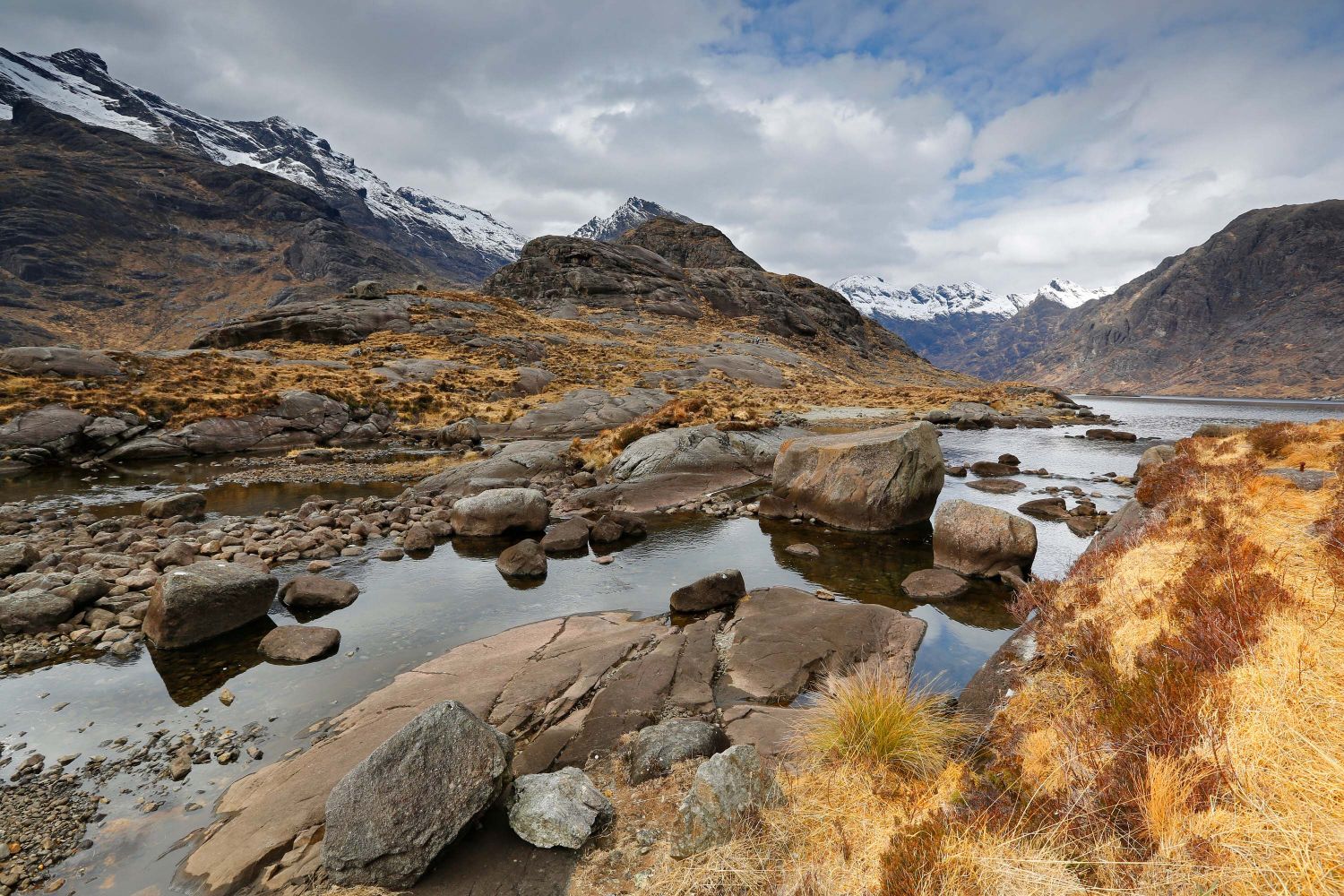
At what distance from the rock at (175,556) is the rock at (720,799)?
43.5ft

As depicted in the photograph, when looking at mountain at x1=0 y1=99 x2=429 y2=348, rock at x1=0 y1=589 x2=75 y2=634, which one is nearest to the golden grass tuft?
rock at x1=0 y1=589 x2=75 y2=634

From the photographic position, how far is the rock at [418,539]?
1473 centimetres

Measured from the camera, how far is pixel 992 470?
26844 mm

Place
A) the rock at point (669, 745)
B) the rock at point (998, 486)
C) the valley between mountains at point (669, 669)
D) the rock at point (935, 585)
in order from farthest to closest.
→ the rock at point (998, 486)
the rock at point (935, 585)
the rock at point (669, 745)
the valley between mountains at point (669, 669)

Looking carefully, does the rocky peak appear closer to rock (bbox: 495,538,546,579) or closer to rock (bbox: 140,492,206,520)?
rock (bbox: 140,492,206,520)

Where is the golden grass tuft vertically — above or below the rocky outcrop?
below

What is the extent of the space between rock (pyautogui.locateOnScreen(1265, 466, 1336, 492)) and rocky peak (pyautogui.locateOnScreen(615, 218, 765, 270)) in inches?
4993

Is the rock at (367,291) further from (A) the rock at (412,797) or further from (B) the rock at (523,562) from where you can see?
(A) the rock at (412,797)

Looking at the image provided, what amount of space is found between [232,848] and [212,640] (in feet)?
19.8

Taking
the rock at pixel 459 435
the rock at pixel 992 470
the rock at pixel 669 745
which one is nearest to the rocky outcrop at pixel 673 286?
the rock at pixel 459 435

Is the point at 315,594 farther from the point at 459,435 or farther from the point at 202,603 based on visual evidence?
the point at 459,435

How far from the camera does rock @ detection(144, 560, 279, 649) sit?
925 cm

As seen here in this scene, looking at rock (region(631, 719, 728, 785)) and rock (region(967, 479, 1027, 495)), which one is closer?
rock (region(631, 719, 728, 785))

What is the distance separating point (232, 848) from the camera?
16.9 ft
